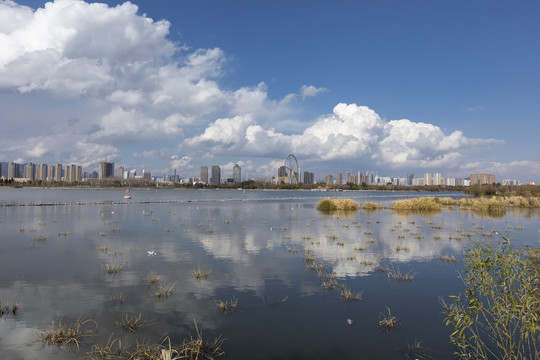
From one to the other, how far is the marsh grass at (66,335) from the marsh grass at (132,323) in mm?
740

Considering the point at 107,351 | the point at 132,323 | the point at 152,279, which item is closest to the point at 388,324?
the point at 132,323

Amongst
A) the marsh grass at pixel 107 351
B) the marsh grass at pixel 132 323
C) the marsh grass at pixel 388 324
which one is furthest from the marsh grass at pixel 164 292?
the marsh grass at pixel 388 324

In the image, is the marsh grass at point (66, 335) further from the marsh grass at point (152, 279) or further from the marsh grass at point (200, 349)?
the marsh grass at point (152, 279)

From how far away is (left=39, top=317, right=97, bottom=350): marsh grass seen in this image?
9.29m

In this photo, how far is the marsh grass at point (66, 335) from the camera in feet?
30.5

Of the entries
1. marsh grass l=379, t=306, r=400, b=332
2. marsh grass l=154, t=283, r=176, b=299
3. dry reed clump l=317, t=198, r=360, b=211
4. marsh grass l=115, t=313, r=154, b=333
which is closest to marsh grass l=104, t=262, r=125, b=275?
marsh grass l=154, t=283, r=176, b=299

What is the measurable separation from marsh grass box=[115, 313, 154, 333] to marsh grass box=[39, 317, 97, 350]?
2.43 ft

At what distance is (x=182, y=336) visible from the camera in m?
9.83

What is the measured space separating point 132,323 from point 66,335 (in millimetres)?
1730

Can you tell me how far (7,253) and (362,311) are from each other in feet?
70.5

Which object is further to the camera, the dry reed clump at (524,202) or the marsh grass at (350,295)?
the dry reed clump at (524,202)

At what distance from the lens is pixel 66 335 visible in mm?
9547

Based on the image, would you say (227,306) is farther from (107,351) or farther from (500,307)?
(500,307)

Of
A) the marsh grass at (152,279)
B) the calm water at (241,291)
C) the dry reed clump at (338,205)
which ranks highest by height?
the dry reed clump at (338,205)
